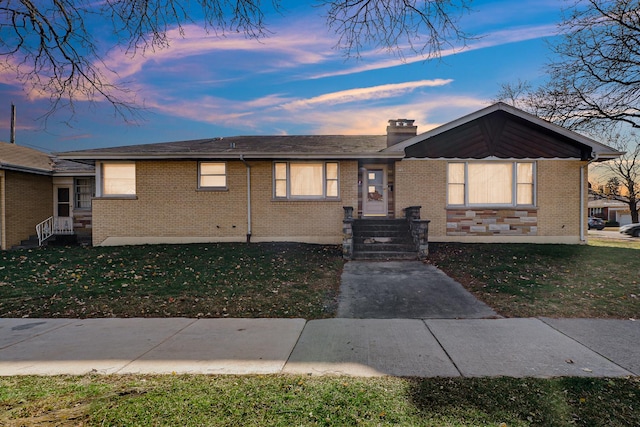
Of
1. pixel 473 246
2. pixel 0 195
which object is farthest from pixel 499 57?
pixel 0 195

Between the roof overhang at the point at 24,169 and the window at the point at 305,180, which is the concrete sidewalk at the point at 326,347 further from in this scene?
the roof overhang at the point at 24,169

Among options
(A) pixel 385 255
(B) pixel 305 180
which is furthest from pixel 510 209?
(B) pixel 305 180

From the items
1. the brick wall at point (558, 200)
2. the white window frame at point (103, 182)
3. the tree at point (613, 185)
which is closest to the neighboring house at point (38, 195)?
the white window frame at point (103, 182)

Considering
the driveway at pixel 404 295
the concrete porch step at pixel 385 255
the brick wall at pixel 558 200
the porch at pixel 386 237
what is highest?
the brick wall at pixel 558 200

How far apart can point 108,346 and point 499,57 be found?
486 inches

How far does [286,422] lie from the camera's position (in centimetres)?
252

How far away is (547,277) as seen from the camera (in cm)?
763

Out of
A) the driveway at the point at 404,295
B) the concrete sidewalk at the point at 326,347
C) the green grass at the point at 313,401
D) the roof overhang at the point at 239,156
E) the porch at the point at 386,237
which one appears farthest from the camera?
the roof overhang at the point at 239,156

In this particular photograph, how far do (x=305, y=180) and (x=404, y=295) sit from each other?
6872 mm

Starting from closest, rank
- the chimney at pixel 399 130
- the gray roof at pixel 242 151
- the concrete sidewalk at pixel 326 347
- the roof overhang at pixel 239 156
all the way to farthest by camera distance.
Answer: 1. the concrete sidewalk at pixel 326 347
2. the roof overhang at pixel 239 156
3. the gray roof at pixel 242 151
4. the chimney at pixel 399 130

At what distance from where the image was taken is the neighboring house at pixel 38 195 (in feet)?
43.8

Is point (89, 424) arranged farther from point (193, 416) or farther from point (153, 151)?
point (153, 151)

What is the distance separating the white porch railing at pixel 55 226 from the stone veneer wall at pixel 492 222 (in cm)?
1712

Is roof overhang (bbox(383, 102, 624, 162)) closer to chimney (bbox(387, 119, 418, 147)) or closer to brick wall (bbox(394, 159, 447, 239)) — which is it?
brick wall (bbox(394, 159, 447, 239))
